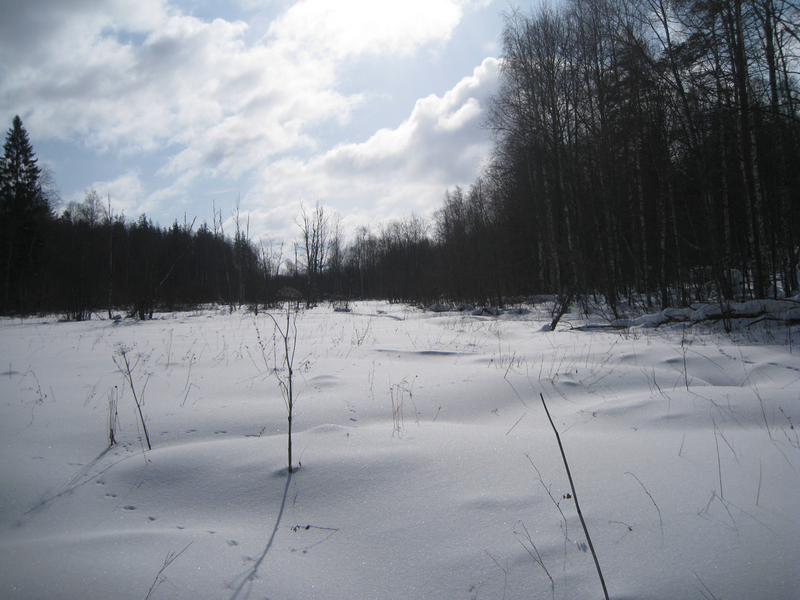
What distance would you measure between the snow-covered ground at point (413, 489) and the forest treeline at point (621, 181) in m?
5.71

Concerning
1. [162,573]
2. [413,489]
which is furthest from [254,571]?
[413,489]

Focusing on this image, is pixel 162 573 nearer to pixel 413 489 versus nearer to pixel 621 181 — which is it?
pixel 413 489

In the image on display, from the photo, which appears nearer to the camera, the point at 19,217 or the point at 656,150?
the point at 656,150

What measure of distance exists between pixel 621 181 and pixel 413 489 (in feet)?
38.5

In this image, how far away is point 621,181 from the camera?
1070cm

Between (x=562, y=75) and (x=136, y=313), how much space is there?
19.8 m

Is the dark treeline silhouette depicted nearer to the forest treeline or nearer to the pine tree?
the forest treeline

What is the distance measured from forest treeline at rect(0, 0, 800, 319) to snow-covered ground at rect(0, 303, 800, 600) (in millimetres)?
5709

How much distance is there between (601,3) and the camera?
495 inches

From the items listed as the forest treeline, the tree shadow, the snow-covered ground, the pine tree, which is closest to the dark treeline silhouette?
the forest treeline

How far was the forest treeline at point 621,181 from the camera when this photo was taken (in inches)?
313

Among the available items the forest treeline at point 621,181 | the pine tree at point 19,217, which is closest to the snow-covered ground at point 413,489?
the forest treeline at point 621,181

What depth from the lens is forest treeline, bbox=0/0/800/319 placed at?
26.1ft

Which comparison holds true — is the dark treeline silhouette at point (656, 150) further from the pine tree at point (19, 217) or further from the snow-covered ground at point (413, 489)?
the pine tree at point (19, 217)
